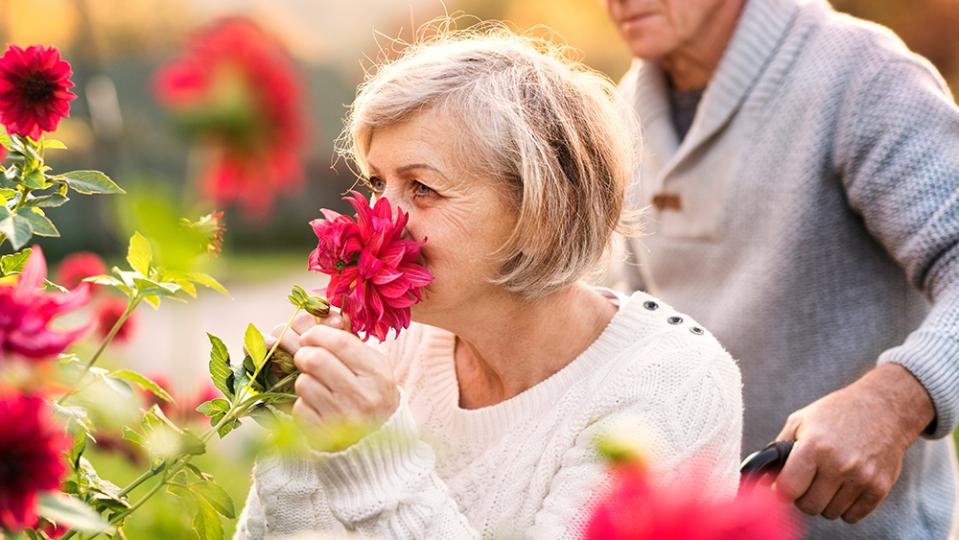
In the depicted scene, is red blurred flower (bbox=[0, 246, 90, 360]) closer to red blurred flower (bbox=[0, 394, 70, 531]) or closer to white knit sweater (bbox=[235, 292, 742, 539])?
red blurred flower (bbox=[0, 394, 70, 531])

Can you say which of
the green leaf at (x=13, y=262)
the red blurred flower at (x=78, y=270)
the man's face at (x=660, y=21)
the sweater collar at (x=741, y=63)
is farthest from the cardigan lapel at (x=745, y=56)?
the green leaf at (x=13, y=262)

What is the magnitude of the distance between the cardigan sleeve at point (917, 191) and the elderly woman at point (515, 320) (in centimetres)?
40

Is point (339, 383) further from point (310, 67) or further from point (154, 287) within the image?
point (310, 67)

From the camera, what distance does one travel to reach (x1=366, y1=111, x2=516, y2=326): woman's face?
203 cm

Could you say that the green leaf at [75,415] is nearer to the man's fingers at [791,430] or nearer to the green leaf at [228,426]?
the green leaf at [228,426]

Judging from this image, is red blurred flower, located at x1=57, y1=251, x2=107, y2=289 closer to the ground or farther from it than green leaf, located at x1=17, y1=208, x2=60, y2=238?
closer to the ground

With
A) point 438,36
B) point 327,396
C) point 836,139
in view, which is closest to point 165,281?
point 327,396

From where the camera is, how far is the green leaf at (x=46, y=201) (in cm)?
144

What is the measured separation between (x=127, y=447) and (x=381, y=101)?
1.46m

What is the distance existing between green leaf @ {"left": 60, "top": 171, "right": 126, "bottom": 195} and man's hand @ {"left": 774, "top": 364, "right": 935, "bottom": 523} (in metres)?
1.23

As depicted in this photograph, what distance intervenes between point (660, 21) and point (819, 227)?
69cm

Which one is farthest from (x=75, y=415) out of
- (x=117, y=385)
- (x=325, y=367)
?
(x=325, y=367)

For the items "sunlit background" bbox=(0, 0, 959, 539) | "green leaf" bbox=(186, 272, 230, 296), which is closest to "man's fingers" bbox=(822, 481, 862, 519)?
"green leaf" bbox=(186, 272, 230, 296)

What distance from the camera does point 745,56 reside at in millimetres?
2924
